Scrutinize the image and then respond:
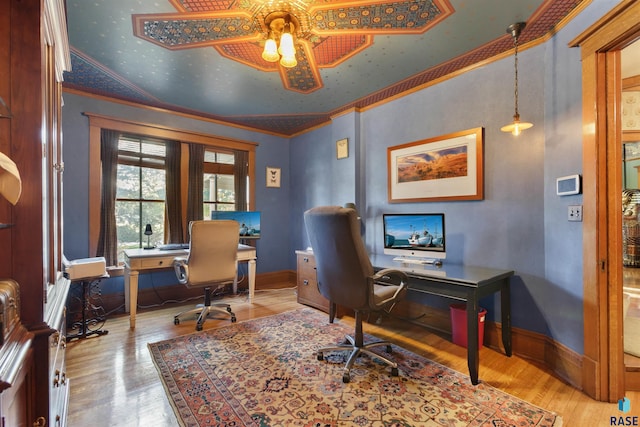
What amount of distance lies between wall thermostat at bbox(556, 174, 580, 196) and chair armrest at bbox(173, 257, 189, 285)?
326 centimetres

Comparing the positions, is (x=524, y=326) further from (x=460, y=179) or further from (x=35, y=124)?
(x=35, y=124)

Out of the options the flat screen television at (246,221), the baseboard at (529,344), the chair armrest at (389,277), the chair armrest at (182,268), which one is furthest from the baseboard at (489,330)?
the chair armrest at (182,268)

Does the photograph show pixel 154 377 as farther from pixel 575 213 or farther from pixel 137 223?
pixel 575 213

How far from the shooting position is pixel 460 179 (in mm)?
2727

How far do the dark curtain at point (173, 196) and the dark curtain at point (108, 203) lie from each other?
59 cm

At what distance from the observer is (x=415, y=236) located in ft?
9.09

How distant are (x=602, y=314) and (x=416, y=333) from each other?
4.61 feet

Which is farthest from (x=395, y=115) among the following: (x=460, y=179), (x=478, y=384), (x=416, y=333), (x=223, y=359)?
(x=223, y=359)

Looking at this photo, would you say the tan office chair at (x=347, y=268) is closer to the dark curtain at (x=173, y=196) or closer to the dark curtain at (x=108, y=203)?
the dark curtain at (x=173, y=196)

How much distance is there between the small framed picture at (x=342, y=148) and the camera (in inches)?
148

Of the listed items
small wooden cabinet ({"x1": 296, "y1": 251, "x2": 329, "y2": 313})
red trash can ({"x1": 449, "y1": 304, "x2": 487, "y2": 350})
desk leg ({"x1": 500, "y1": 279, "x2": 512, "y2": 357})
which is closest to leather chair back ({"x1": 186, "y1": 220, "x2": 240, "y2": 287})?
small wooden cabinet ({"x1": 296, "y1": 251, "x2": 329, "y2": 313})

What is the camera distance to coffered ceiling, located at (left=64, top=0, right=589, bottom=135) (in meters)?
1.94

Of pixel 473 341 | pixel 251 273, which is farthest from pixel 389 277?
pixel 251 273

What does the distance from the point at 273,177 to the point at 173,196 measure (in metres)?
1.63
